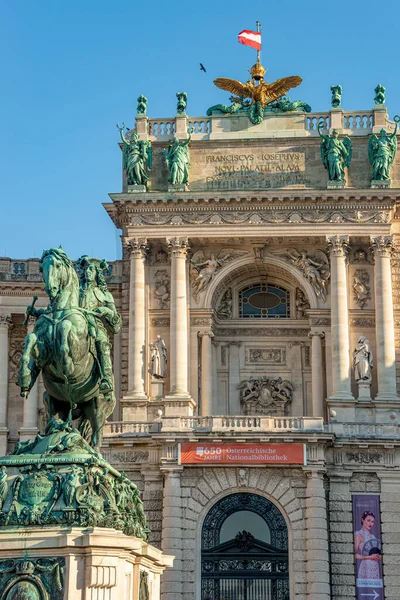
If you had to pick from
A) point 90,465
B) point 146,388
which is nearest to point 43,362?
point 90,465

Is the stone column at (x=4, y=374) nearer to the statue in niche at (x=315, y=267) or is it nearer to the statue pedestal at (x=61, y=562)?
the statue in niche at (x=315, y=267)

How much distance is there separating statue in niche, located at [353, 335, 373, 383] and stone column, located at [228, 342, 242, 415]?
4.58 m

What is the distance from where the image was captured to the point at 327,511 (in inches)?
1415

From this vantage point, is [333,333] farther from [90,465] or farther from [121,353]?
[90,465]

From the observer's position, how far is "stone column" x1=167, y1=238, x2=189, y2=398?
38.3m

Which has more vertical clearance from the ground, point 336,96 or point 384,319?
point 336,96

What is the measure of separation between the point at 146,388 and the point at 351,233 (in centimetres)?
855

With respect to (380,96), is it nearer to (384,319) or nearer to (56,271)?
(384,319)

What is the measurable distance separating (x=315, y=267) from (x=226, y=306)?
3.63 m

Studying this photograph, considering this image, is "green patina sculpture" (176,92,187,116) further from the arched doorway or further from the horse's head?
the horse's head

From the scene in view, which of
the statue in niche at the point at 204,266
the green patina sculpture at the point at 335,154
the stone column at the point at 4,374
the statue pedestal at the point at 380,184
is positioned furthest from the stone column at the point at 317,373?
the stone column at the point at 4,374

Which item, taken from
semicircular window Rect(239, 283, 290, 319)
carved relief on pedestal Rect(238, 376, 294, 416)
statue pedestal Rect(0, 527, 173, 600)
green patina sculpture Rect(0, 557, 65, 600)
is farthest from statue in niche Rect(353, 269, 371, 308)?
green patina sculpture Rect(0, 557, 65, 600)

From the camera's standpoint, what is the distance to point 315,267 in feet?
132

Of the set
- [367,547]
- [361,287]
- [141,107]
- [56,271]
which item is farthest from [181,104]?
[56,271]
